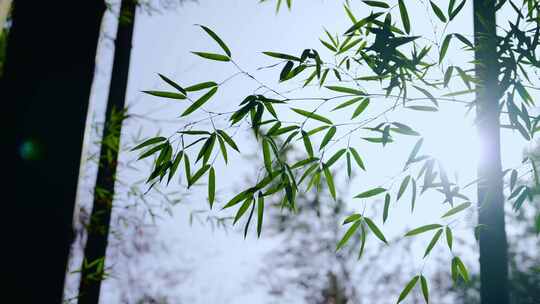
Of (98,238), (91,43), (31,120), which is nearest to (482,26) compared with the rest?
(91,43)

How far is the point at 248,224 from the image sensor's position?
1.48 m

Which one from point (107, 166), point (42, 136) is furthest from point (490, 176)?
point (107, 166)

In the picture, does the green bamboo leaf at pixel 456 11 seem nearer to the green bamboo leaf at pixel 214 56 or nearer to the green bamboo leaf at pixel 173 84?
the green bamboo leaf at pixel 214 56

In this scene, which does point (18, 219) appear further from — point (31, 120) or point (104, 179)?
point (104, 179)

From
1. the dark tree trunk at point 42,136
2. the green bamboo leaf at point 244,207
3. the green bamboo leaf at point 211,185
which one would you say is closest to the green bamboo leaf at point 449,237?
the green bamboo leaf at point 244,207

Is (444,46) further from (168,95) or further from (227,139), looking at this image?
(168,95)

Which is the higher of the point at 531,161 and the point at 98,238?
the point at 531,161

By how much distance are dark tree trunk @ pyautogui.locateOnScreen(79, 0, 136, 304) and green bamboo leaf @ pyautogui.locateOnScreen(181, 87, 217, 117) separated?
990 millimetres

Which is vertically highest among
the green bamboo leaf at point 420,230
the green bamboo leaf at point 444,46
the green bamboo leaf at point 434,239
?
the green bamboo leaf at point 444,46

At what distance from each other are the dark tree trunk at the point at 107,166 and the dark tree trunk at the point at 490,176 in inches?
67.6

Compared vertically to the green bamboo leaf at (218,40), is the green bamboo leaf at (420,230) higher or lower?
lower

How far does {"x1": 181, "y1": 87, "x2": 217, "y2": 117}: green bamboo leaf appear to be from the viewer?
1.53 m

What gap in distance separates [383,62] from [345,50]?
335mm

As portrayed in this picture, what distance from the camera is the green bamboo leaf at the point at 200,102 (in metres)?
1.53
